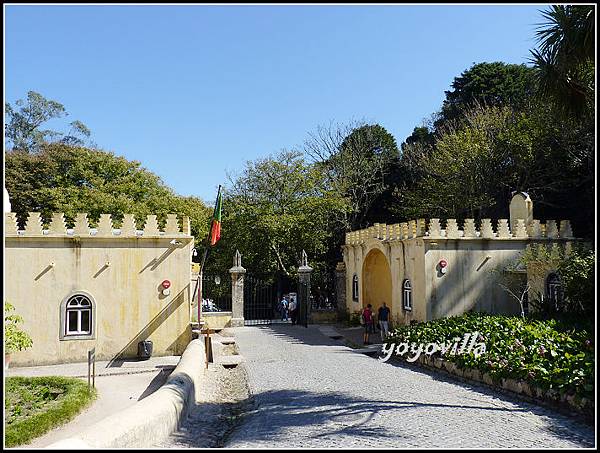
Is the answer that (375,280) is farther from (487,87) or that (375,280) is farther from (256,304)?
(487,87)

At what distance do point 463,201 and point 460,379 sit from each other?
746 inches

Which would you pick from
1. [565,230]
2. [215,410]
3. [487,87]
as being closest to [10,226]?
[215,410]

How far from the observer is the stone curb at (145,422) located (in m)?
5.25

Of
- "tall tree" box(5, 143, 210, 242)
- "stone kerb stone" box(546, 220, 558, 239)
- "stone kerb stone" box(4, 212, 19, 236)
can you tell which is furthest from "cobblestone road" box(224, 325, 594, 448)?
"tall tree" box(5, 143, 210, 242)

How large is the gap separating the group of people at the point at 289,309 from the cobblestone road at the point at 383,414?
35.8ft

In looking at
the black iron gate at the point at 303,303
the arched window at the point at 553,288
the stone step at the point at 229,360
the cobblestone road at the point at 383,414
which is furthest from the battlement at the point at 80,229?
the arched window at the point at 553,288

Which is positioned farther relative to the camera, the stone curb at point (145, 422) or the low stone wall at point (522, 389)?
the low stone wall at point (522, 389)

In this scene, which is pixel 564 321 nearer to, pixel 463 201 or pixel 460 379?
pixel 460 379

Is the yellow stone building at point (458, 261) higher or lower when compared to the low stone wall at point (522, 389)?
higher

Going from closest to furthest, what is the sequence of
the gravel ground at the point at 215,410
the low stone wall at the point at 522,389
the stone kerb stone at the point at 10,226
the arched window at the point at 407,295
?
the gravel ground at the point at 215,410 < the low stone wall at the point at 522,389 < the stone kerb stone at the point at 10,226 < the arched window at the point at 407,295

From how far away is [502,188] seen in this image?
2939 centimetres

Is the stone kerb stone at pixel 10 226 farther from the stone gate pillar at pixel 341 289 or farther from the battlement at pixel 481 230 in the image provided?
the stone gate pillar at pixel 341 289

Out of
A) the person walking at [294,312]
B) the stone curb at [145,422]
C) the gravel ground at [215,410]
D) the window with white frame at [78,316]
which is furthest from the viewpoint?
the person walking at [294,312]

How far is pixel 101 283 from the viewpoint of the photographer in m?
16.2
